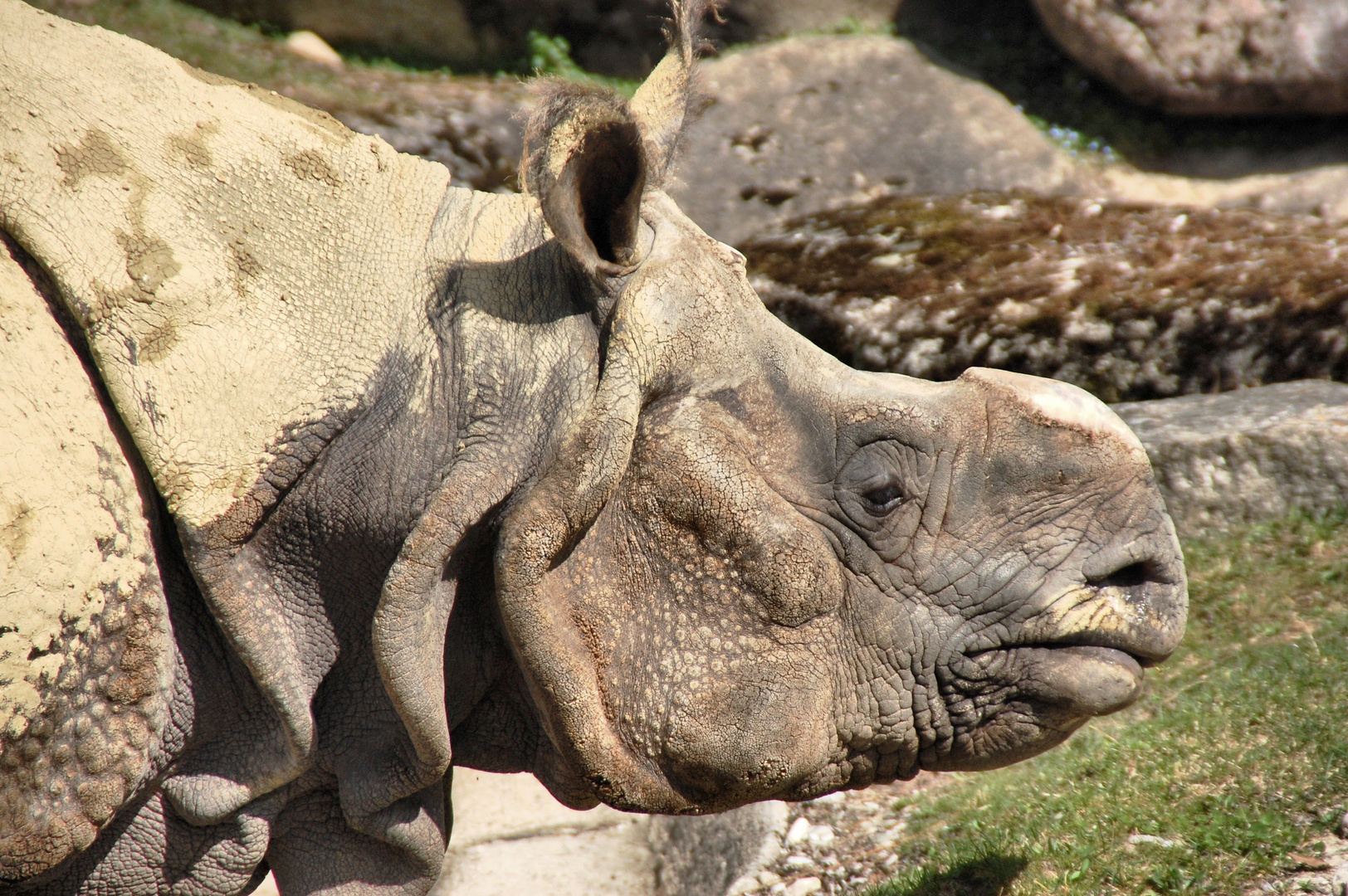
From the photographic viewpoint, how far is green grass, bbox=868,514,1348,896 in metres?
3.61

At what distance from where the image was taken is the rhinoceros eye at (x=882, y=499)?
2520 millimetres

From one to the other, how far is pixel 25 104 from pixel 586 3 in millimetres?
9618

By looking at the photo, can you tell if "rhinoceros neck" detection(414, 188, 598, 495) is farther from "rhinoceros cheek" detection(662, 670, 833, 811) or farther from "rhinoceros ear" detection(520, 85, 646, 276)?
"rhinoceros cheek" detection(662, 670, 833, 811)

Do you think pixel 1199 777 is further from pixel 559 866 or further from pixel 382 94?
pixel 382 94

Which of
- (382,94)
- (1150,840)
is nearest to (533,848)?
(1150,840)

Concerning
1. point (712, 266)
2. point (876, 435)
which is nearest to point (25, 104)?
point (712, 266)

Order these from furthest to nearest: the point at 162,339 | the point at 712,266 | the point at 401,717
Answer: the point at 712,266 → the point at 401,717 → the point at 162,339

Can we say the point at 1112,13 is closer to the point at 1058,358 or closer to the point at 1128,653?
the point at 1058,358

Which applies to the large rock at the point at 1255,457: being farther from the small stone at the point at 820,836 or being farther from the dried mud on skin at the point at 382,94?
the dried mud on skin at the point at 382,94

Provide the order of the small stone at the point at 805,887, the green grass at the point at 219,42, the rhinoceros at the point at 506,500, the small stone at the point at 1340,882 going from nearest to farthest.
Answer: the rhinoceros at the point at 506,500
the small stone at the point at 1340,882
the small stone at the point at 805,887
the green grass at the point at 219,42

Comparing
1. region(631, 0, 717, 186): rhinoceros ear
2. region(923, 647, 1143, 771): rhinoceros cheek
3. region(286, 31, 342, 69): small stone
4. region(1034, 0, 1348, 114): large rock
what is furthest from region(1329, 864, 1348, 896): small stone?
region(286, 31, 342, 69): small stone

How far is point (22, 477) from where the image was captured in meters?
2.01

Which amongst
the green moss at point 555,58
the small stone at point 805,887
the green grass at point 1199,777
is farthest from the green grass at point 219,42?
the small stone at point 805,887

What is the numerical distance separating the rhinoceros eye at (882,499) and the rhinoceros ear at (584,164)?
0.71 meters
